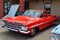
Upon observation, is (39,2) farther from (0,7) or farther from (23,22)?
(23,22)

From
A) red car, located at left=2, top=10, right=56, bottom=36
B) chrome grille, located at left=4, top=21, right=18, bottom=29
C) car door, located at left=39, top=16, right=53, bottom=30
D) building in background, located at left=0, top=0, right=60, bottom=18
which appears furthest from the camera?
building in background, located at left=0, top=0, right=60, bottom=18

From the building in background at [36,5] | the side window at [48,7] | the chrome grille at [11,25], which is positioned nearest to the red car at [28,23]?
the chrome grille at [11,25]

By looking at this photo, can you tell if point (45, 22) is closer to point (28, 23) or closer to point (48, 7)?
point (28, 23)

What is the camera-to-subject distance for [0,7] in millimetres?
16953

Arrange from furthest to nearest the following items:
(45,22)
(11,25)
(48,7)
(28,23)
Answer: (48,7) < (45,22) < (11,25) < (28,23)

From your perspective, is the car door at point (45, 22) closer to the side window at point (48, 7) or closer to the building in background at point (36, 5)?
the building in background at point (36, 5)

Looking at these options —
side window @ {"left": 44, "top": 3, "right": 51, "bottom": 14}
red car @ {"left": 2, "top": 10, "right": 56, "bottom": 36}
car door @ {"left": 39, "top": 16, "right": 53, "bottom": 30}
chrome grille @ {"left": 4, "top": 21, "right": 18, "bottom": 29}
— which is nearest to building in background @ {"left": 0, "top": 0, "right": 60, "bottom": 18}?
side window @ {"left": 44, "top": 3, "right": 51, "bottom": 14}

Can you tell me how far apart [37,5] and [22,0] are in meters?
1.89

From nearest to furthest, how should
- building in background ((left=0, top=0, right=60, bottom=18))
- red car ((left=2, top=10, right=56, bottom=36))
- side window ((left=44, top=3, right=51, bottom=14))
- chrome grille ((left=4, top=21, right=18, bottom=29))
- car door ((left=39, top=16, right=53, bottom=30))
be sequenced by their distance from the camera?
red car ((left=2, top=10, right=56, bottom=36)) → chrome grille ((left=4, top=21, right=18, bottom=29)) → car door ((left=39, top=16, right=53, bottom=30)) → building in background ((left=0, top=0, right=60, bottom=18)) → side window ((left=44, top=3, right=51, bottom=14))

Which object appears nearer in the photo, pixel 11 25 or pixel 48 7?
pixel 11 25

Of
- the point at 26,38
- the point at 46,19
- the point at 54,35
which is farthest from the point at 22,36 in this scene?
the point at 54,35

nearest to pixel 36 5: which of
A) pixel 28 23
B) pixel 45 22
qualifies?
pixel 45 22

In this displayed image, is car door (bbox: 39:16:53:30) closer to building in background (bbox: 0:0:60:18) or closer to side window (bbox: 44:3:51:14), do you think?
building in background (bbox: 0:0:60:18)

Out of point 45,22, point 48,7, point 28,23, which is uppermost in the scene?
point 48,7
